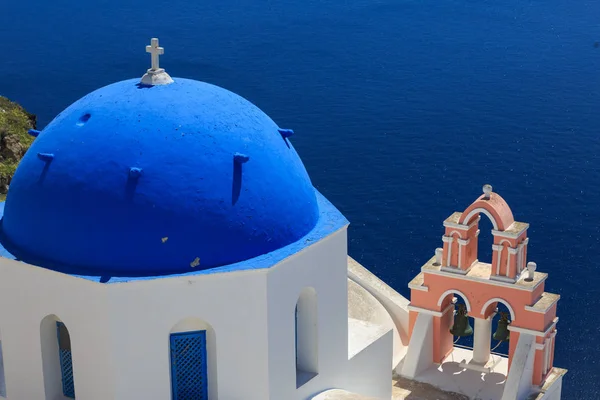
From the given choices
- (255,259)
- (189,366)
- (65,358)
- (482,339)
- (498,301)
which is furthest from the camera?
(482,339)

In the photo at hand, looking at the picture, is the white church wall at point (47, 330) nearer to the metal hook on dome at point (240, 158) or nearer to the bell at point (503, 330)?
the metal hook on dome at point (240, 158)

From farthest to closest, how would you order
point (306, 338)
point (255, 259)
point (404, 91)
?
point (404, 91), point (306, 338), point (255, 259)

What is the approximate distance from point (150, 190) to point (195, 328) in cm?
179

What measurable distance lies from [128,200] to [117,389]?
2266 mm

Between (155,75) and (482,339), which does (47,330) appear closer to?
(155,75)

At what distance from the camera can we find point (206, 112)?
12914 mm

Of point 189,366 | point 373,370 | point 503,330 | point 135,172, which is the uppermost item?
point 135,172

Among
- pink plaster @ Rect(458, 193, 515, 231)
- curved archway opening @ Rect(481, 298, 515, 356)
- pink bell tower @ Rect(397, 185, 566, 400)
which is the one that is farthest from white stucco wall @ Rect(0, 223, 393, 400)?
curved archway opening @ Rect(481, 298, 515, 356)

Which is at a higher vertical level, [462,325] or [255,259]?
[255,259]

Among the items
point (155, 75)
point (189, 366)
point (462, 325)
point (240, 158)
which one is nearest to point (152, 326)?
point (189, 366)

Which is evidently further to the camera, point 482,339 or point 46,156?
point 482,339

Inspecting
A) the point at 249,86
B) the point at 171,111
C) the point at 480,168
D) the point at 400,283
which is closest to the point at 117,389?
the point at 171,111

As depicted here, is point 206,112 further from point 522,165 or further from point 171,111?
point 522,165

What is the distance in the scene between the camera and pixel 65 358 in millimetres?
13211
